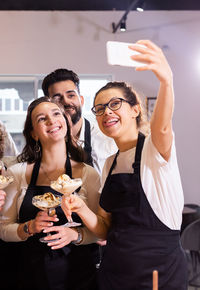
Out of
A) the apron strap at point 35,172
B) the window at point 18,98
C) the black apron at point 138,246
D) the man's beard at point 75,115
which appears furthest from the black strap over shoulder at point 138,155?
the window at point 18,98

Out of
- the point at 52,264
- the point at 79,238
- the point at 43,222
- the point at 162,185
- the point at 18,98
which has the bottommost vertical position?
the point at 52,264

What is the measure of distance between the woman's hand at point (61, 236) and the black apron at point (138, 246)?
215 millimetres

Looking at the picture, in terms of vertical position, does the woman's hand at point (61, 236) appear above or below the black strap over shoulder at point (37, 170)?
below

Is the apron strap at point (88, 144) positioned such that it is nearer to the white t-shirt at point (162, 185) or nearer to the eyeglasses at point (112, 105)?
the eyeglasses at point (112, 105)

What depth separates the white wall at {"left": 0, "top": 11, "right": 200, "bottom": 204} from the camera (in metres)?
5.30

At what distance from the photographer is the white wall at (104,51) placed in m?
5.30

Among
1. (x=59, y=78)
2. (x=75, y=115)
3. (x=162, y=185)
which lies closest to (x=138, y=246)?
(x=162, y=185)

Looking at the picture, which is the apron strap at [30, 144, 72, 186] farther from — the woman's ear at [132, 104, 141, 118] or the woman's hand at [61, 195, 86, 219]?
the woman's ear at [132, 104, 141, 118]

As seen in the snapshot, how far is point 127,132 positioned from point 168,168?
A: 0.32 m

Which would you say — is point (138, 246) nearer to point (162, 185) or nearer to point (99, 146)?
point (162, 185)

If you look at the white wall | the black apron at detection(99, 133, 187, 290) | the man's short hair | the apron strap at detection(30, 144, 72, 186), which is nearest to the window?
the white wall

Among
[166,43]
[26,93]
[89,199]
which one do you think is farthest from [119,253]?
[166,43]

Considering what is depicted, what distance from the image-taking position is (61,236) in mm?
1600

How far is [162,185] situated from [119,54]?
600mm
